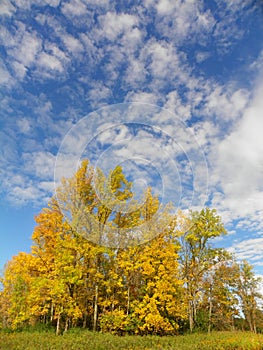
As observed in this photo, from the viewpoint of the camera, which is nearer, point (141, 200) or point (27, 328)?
point (141, 200)

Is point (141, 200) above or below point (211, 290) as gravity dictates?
above

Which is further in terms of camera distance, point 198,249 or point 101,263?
point 198,249

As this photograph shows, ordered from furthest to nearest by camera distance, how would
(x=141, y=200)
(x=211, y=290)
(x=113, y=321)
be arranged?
(x=211, y=290)
(x=113, y=321)
(x=141, y=200)

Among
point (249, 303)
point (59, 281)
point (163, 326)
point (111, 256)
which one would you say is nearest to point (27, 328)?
point (59, 281)

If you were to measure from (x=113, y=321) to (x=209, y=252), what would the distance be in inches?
473

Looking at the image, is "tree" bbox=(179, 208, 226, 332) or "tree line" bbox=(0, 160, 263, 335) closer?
"tree line" bbox=(0, 160, 263, 335)

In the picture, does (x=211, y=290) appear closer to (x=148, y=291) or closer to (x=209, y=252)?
(x=209, y=252)

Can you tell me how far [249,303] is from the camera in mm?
37812

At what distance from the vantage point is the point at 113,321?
17.9 meters

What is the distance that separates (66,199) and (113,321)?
8172mm

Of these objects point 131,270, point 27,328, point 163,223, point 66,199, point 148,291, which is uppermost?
point 66,199

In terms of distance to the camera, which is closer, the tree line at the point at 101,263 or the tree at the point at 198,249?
the tree line at the point at 101,263

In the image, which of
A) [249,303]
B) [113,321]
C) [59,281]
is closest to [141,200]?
[59,281]

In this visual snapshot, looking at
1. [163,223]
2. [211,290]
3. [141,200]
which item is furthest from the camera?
[211,290]
